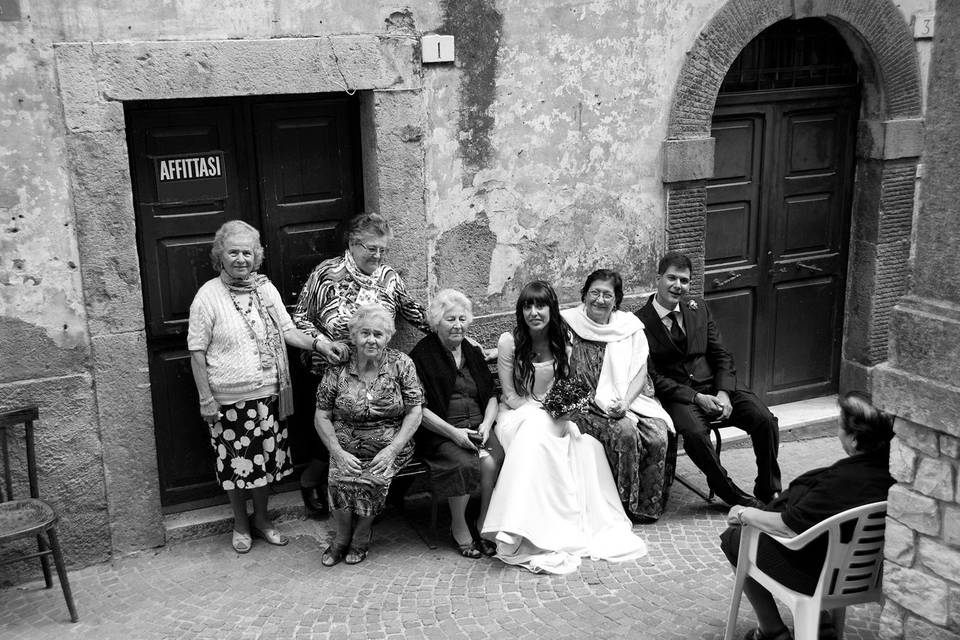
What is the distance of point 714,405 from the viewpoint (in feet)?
20.8

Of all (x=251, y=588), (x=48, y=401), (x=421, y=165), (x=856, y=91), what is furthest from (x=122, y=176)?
(x=856, y=91)

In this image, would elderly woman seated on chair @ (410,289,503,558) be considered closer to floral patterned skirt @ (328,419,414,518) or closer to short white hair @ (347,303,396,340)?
floral patterned skirt @ (328,419,414,518)

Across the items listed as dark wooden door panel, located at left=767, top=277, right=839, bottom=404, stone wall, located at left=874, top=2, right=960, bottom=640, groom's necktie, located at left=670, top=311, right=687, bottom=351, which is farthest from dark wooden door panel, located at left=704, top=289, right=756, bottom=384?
stone wall, located at left=874, top=2, right=960, bottom=640

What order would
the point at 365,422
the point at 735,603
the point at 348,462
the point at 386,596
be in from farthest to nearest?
1. the point at 365,422
2. the point at 348,462
3. the point at 386,596
4. the point at 735,603

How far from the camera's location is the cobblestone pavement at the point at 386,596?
501cm

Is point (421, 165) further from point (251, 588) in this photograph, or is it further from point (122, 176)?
point (251, 588)

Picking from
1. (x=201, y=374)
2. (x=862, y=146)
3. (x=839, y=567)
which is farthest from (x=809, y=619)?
(x=862, y=146)

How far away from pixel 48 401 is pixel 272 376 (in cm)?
115

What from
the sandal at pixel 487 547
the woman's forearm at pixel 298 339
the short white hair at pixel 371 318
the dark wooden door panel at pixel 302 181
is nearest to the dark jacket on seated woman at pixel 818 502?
the sandal at pixel 487 547

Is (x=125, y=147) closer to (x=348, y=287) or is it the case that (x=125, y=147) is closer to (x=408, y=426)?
(x=348, y=287)

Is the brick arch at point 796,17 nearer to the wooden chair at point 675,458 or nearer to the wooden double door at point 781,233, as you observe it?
the wooden double door at point 781,233

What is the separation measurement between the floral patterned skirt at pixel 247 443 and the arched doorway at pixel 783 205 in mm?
3385

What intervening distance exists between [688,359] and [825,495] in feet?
7.60

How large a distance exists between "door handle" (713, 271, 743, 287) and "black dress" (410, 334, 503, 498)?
2268 millimetres
